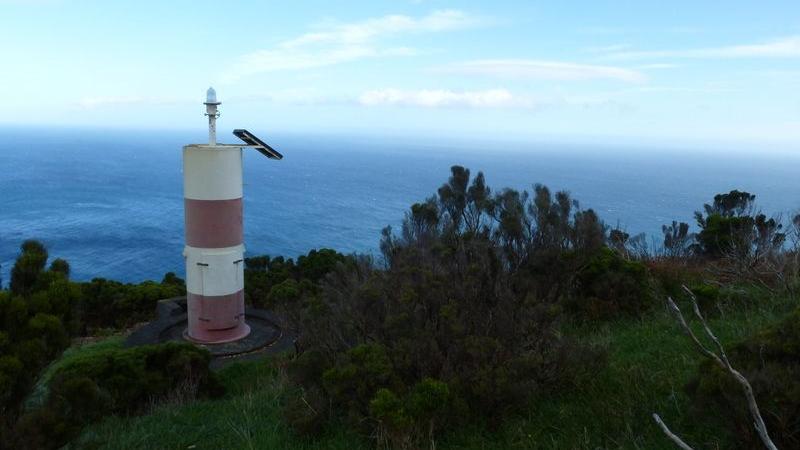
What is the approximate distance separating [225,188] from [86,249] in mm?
39121

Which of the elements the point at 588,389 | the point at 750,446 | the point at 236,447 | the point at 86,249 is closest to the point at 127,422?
the point at 236,447

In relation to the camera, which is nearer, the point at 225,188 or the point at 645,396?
the point at 645,396

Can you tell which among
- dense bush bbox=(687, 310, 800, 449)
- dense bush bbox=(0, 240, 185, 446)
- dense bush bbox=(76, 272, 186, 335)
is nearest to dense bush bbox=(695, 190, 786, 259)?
dense bush bbox=(687, 310, 800, 449)

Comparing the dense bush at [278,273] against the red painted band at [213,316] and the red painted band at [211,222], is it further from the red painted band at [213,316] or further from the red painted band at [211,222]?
the red painted band at [211,222]

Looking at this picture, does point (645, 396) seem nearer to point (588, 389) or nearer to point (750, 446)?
point (588, 389)

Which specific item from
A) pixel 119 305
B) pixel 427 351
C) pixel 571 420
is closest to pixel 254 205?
pixel 119 305

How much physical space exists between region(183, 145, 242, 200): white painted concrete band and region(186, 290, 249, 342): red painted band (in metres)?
1.64

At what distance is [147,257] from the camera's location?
40906 mm

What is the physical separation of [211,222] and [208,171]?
77 cm

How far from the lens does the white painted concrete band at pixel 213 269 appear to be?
8752 millimetres

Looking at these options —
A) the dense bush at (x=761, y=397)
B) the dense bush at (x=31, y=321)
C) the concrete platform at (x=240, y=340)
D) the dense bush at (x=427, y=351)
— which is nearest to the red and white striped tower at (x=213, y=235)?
the concrete platform at (x=240, y=340)

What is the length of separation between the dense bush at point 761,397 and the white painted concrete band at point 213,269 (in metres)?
7.09

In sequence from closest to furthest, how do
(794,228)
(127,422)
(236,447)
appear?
(236,447)
(127,422)
(794,228)

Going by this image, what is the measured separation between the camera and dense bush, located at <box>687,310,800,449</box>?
9.59 feet
